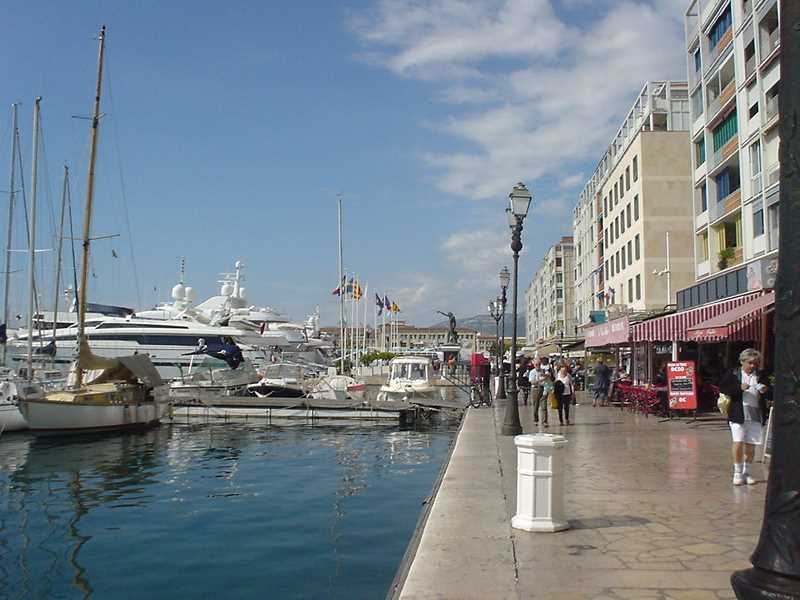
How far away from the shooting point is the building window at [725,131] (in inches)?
1238

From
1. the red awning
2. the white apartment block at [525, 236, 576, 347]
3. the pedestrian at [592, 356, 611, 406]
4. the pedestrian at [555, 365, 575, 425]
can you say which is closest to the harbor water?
the pedestrian at [555, 365, 575, 425]

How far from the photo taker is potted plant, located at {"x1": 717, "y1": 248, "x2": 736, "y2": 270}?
32.3 metres

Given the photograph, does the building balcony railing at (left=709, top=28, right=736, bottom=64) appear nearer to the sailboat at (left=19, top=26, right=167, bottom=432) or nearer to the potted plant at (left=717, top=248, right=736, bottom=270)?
the potted plant at (left=717, top=248, right=736, bottom=270)

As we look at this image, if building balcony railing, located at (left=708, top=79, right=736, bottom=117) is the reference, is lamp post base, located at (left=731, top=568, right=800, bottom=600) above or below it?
below

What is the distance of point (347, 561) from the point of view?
927cm

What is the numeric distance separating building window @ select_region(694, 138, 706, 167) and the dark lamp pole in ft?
115

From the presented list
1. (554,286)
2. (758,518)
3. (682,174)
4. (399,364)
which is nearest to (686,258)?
(682,174)

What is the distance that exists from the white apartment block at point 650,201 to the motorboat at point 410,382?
51.8ft

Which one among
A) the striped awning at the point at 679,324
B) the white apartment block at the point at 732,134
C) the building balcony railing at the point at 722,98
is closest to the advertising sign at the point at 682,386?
the striped awning at the point at 679,324

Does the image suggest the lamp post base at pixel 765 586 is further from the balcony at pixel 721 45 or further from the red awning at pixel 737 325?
the balcony at pixel 721 45

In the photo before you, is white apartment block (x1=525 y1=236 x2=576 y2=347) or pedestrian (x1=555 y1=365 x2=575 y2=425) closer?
pedestrian (x1=555 y1=365 x2=575 y2=425)

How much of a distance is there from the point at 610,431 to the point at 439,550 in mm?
11827

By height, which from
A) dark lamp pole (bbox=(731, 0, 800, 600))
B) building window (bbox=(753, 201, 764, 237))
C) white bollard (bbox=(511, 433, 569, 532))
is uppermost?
building window (bbox=(753, 201, 764, 237))

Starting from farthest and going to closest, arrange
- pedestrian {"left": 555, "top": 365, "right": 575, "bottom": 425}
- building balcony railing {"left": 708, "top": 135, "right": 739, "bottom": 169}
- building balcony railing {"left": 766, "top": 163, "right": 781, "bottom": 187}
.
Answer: building balcony railing {"left": 708, "top": 135, "right": 739, "bottom": 169}
building balcony railing {"left": 766, "top": 163, "right": 781, "bottom": 187}
pedestrian {"left": 555, "top": 365, "right": 575, "bottom": 425}
